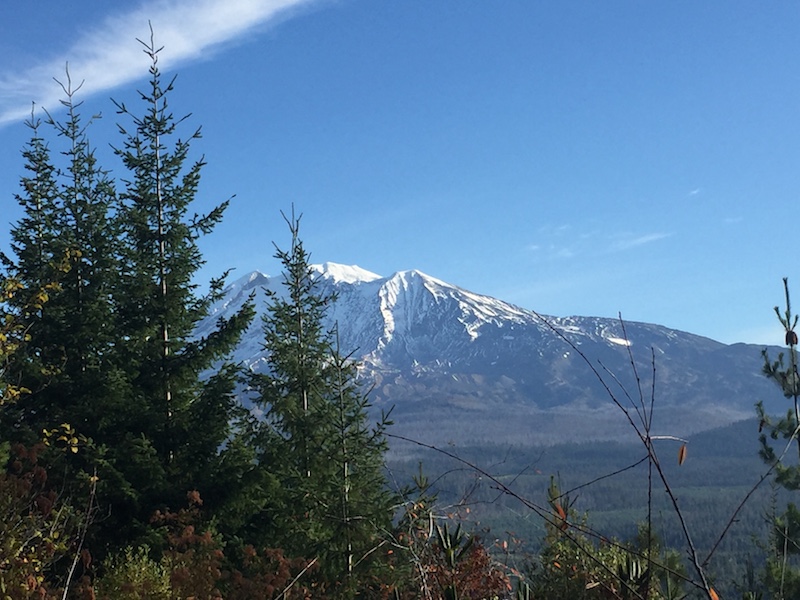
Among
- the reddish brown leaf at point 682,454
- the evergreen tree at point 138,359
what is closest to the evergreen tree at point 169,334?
the evergreen tree at point 138,359

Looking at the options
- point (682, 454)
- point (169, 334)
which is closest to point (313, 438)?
point (169, 334)

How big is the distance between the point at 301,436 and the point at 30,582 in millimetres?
11242

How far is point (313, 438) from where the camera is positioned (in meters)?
19.5

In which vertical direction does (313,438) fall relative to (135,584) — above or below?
above

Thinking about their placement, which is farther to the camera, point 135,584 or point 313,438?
point 313,438

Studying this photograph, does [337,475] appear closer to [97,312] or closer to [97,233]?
[97,312]

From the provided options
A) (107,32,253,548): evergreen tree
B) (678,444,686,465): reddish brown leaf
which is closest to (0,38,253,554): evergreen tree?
(107,32,253,548): evergreen tree

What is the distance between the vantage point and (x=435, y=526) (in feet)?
8.82

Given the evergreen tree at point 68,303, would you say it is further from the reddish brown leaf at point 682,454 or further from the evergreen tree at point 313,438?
the reddish brown leaf at point 682,454

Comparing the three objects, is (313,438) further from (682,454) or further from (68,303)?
(682,454)

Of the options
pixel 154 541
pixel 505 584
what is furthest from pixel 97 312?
pixel 505 584

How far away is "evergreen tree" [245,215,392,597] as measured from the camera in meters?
17.3

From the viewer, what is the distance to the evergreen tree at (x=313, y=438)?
17266 millimetres

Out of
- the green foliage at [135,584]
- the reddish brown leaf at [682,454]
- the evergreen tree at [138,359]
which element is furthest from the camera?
the evergreen tree at [138,359]
